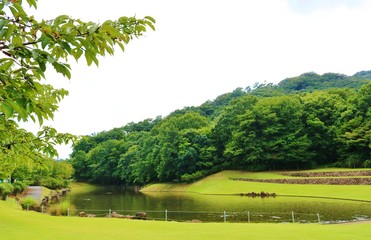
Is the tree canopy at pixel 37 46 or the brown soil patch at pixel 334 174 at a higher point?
the tree canopy at pixel 37 46

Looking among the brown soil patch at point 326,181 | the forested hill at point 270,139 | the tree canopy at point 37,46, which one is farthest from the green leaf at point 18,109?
the forested hill at point 270,139

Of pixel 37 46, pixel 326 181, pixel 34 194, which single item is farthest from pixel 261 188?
pixel 37 46

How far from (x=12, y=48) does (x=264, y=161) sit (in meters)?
55.3

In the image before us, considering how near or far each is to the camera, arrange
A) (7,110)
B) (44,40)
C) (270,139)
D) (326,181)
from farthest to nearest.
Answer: (270,139) < (326,181) < (44,40) < (7,110)

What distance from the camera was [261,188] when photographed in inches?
1633

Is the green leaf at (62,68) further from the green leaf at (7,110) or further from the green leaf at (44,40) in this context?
the green leaf at (7,110)

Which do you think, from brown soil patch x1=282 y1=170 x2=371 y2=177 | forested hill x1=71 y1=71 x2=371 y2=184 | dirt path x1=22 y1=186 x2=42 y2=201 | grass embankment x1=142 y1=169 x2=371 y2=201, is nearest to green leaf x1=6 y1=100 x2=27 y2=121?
grass embankment x1=142 y1=169 x2=371 y2=201

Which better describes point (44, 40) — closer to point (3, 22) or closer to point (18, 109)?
point (3, 22)

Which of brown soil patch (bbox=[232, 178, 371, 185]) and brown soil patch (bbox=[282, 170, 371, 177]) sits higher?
brown soil patch (bbox=[282, 170, 371, 177])

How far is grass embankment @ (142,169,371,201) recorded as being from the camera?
33.1 meters

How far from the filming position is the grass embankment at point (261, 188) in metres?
33.1

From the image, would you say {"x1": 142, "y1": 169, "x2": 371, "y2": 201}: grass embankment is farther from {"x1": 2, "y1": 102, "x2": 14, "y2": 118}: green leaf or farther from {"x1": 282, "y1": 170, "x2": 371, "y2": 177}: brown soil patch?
{"x1": 2, "y1": 102, "x2": 14, "y2": 118}: green leaf

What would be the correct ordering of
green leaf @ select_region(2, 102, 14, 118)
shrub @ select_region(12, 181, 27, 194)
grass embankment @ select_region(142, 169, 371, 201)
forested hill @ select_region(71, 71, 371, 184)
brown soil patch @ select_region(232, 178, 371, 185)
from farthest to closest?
1. forested hill @ select_region(71, 71, 371, 184)
2. shrub @ select_region(12, 181, 27, 194)
3. brown soil patch @ select_region(232, 178, 371, 185)
4. grass embankment @ select_region(142, 169, 371, 201)
5. green leaf @ select_region(2, 102, 14, 118)

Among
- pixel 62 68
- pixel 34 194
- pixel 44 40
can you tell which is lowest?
pixel 34 194
